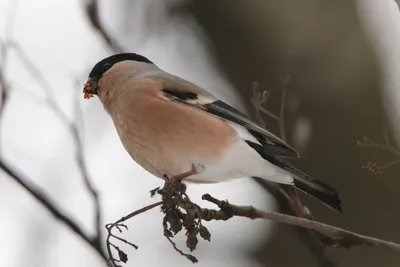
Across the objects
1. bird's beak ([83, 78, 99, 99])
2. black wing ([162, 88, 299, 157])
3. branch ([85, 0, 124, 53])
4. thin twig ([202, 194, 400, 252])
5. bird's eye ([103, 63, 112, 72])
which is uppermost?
branch ([85, 0, 124, 53])

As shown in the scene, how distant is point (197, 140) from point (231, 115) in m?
0.11

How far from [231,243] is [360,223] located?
0.47 meters

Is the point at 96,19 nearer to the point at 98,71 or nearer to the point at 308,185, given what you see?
the point at 98,71

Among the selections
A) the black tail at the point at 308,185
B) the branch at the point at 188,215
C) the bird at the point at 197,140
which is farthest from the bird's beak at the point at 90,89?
the branch at the point at 188,215

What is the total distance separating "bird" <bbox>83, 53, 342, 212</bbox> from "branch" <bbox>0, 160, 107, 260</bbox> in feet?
1.17

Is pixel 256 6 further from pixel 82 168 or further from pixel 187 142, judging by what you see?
pixel 82 168

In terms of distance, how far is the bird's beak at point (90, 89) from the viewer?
6.07 ft

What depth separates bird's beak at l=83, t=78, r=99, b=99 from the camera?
185 cm

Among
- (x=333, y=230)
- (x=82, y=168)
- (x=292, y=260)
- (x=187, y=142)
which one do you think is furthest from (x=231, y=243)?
(x=333, y=230)

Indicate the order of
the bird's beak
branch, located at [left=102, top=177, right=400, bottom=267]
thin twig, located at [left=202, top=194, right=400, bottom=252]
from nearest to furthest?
thin twig, located at [left=202, top=194, right=400, bottom=252]
branch, located at [left=102, top=177, right=400, bottom=267]
the bird's beak

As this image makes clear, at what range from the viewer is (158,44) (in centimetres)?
226

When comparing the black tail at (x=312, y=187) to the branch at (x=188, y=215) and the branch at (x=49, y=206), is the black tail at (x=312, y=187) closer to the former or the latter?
the branch at (x=188, y=215)

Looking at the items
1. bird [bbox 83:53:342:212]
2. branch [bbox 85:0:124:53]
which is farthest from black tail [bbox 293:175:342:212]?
branch [bbox 85:0:124:53]

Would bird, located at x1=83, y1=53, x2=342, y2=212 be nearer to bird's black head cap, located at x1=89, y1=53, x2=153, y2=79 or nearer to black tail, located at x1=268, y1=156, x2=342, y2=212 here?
black tail, located at x1=268, y1=156, x2=342, y2=212
